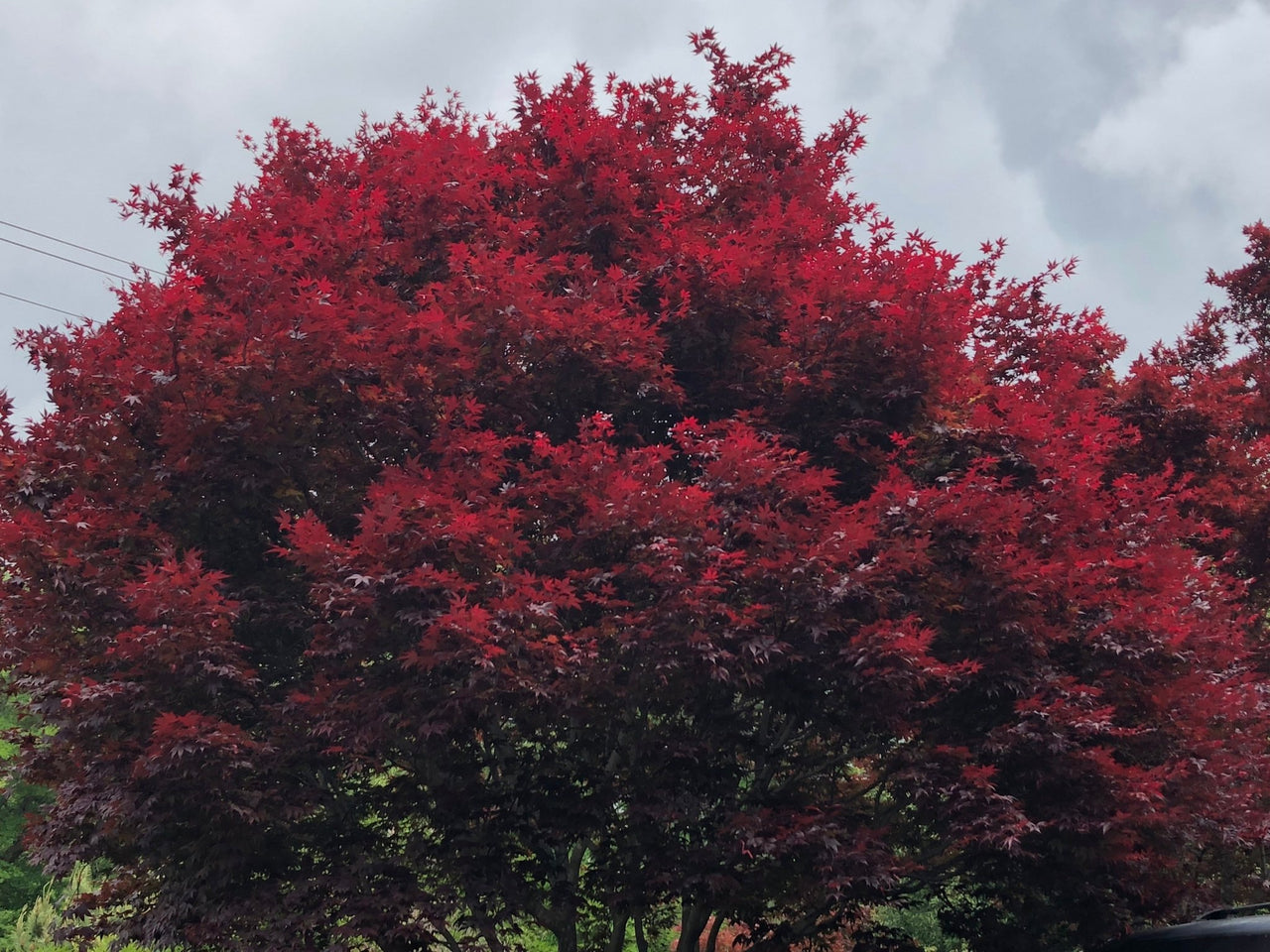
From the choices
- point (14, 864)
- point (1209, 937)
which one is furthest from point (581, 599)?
point (14, 864)

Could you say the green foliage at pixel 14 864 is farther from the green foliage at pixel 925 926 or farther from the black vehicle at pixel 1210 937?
the black vehicle at pixel 1210 937

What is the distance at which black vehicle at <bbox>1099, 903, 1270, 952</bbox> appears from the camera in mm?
5043

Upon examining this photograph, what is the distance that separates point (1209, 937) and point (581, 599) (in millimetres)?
4151

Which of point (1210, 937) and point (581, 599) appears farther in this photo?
point (581, 599)

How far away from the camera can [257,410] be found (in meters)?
→ 7.12

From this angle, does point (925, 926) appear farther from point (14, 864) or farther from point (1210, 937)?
point (14, 864)

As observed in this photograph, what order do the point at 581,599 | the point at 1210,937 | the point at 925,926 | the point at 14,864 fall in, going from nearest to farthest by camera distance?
the point at 1210,937 → the point at 581,599 → the point at 925,926 → the point at 14,864

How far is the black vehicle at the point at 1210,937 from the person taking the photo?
504 cm

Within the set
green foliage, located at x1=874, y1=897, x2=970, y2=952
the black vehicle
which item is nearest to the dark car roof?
the black vehicle

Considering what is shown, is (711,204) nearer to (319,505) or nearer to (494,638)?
(319,505)

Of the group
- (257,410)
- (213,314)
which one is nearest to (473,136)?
(213,314)

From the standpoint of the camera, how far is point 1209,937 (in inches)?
209

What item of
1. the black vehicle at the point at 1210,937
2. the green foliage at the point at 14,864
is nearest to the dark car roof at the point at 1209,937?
the black vehicle at the point at 1210,937

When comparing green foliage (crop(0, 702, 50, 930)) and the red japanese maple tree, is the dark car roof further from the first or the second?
green foliage (crop(0, 702, 50, 930))
